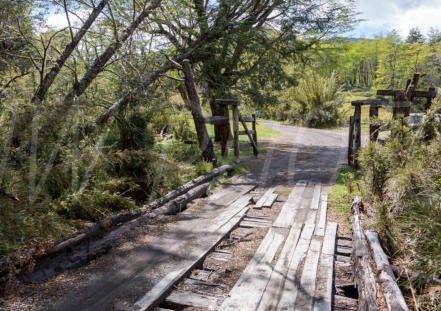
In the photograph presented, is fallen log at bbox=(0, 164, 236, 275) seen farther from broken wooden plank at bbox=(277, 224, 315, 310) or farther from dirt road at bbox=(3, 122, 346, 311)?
broken wooden plank at bbox=(277, 224, 315, 310)

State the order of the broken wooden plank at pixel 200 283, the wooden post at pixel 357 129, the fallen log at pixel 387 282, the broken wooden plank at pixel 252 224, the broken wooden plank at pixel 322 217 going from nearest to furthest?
1. the fallen log at pixel 387 282
2. the broken wooden plank at pixel 200 283
3. the broken wooden plank at pixel 322 217
4. the broken wooden plank at pixel 252 224
5. the wooden post at pixel 357 129

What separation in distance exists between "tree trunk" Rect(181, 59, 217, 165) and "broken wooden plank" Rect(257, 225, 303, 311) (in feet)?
15.8

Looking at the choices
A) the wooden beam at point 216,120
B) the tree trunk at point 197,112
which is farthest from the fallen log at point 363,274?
the wooden beam at point 216,120

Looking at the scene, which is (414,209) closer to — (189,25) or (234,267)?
(234,267)

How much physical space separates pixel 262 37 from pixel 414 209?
29.5ft

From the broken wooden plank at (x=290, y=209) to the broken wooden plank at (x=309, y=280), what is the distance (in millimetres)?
864

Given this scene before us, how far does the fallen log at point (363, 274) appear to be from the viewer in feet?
8.82

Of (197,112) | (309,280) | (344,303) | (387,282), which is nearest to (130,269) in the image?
(309,280)

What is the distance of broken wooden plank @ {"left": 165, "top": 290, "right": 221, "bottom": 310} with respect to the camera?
292cm

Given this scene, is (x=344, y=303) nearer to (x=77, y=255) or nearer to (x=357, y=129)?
(x=77, y=255)

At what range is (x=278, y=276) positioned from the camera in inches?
133

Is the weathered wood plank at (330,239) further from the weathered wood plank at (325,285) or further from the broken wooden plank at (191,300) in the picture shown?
the broken wooden plank at (191,300)

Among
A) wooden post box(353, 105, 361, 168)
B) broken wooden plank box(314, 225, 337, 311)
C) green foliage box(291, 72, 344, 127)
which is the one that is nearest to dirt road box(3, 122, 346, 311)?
broken wooden plank box(314, 225, 337, 311)

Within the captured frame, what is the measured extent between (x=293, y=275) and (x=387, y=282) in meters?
0.89
